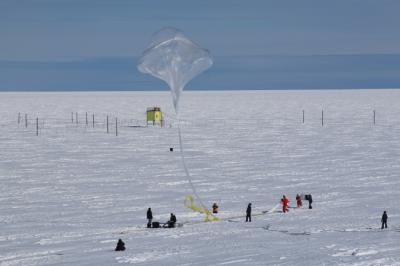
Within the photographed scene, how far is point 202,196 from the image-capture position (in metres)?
32.8

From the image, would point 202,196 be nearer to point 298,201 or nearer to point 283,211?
point 298,201

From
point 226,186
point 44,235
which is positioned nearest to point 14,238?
point 44,235

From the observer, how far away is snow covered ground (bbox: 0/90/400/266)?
21297mm

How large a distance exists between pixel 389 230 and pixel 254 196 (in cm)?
931

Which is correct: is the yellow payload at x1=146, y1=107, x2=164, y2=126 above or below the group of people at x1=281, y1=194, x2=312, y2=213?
above

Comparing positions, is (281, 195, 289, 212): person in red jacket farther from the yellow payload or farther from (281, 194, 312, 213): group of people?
the yellow payload

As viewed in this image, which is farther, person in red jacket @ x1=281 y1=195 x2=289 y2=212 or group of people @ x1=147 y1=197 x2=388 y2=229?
person in red jacket @ x1=281 y1=195 x2=289 y2=212

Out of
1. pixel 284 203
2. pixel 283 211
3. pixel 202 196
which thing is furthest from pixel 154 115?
pixel 284 203

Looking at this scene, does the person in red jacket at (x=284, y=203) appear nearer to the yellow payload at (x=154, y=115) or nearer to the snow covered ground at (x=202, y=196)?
the snow covered ground at (x=202, y=196)

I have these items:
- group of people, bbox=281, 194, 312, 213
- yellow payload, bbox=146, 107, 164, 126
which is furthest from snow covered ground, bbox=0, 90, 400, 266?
yellow payload, bbox=146, 107, 164, 126

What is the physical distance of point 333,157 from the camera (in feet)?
158

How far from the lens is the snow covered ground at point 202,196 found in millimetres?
21297

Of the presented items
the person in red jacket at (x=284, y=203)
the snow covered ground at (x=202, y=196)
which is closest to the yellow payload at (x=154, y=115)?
the snow covered ground at (x=202, y=196)

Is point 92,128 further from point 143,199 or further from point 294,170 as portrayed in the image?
point 143,199
